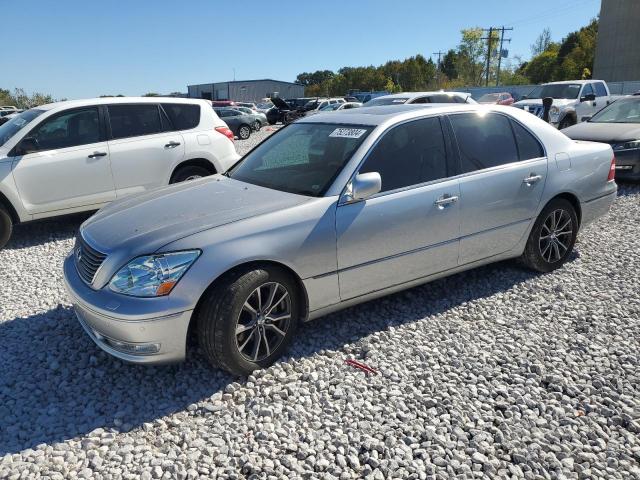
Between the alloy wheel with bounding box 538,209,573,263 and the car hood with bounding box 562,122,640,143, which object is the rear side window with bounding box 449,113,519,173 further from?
the car hood with bounding box 562,122,640,143

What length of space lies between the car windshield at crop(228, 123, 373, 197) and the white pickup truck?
43.3 feet

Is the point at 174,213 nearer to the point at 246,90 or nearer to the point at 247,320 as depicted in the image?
the point at 247,320

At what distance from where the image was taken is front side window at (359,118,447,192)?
3717 millimetres

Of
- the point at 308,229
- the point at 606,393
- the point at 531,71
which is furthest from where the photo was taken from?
the point at 531,71

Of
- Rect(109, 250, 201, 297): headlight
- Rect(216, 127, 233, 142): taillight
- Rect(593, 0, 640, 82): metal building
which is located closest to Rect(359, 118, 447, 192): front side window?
Rect(109, 250, 201, 297): headlight

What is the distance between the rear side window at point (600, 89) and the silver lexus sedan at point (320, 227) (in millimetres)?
14252

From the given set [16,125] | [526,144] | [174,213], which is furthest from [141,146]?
[526,144]

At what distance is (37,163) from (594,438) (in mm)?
6260

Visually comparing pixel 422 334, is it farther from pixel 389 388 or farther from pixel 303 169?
pixel 303 169

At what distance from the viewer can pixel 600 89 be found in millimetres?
17094

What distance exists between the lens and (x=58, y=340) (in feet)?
12.6

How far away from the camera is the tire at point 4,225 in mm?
6043

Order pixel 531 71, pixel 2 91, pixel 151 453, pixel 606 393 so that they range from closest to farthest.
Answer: pixel 151 453 → pixel 606 393 → pixel 2 91 → pixel 531 71

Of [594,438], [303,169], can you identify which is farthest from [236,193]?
[594,438]
